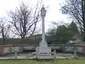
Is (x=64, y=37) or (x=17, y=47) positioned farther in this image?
(x=64, y=37)

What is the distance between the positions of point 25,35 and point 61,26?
29.9 feet

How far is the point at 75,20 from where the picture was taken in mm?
45938

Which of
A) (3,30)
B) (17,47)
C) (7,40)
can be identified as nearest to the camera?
(17,47)

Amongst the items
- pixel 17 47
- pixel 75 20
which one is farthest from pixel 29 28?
pixel 17 47

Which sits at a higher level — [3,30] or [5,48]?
[3,30]

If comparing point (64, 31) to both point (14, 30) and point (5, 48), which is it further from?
point (5, 48)

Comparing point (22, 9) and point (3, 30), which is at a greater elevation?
point (22, 9)

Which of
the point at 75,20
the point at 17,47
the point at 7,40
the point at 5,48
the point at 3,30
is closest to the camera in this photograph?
the point at 5,48

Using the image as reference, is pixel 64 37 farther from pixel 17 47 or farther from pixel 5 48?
pixel 5 48

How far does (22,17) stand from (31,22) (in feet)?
8.28

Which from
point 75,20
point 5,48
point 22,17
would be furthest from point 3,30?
point 5,48

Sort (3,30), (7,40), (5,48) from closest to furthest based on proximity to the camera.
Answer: (5,48) < (7,40) < (3,30)

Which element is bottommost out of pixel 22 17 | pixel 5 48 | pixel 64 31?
pixel 5 48

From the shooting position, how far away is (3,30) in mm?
54719
